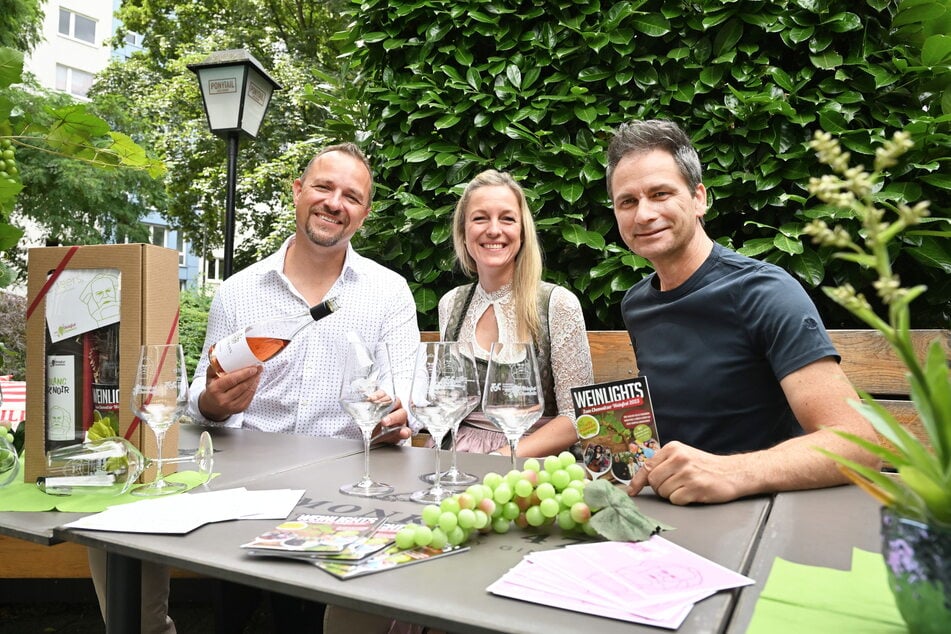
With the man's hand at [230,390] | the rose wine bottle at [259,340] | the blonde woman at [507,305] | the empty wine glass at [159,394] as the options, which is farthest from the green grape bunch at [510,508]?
the blonde woman at [507,305]

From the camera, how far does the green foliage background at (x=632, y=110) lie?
2373 millimetres

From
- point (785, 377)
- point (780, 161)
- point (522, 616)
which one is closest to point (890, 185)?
point (780, 161)

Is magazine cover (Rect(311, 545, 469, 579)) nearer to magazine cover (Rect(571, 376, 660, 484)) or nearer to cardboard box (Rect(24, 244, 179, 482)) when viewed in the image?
magazine cover (Rect(571, 376, 660, 484))

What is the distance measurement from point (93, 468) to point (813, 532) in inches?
49.2

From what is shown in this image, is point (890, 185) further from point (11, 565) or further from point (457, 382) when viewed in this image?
point (11, 565)

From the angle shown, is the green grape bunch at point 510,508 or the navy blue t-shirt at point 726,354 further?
the navy blue t-shirt at point 726,354

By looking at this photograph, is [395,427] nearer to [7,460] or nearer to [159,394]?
[159,394]

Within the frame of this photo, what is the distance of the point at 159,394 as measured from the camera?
126 centimetres

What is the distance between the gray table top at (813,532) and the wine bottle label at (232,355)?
1.26 meters

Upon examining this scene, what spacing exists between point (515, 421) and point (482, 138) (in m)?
2.13

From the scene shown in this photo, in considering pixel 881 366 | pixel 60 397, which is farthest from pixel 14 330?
pixel 881 366

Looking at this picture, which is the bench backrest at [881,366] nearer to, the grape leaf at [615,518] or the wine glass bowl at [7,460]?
the grape leaf at [615,518]

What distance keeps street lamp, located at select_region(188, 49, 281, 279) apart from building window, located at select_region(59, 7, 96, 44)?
2203 cm

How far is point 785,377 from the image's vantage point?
1.45 metres
